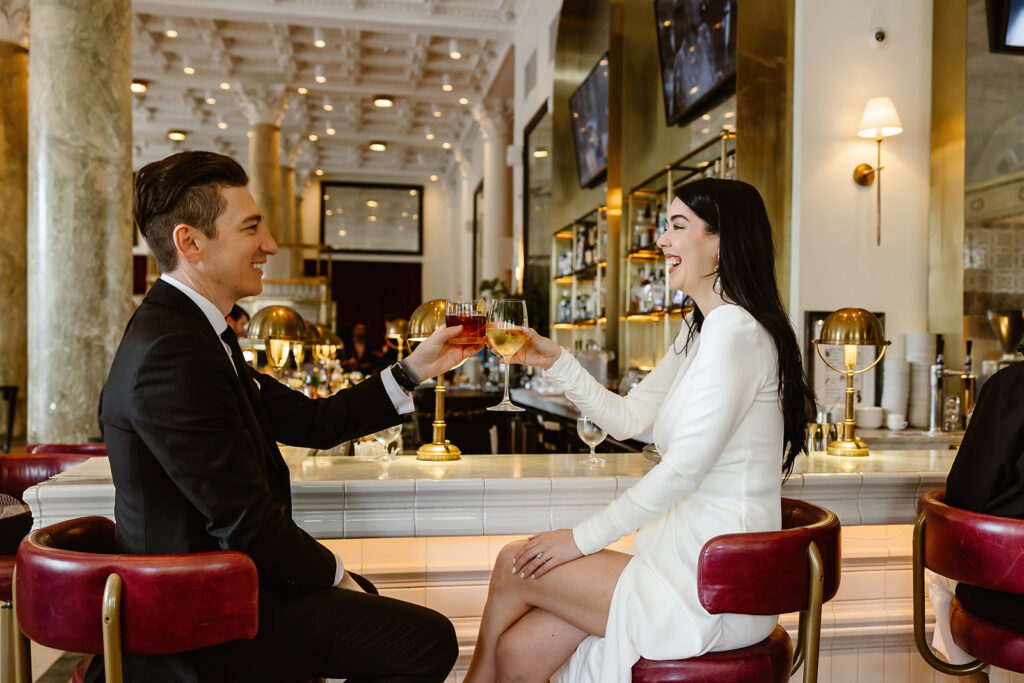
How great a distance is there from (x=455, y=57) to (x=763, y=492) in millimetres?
10517

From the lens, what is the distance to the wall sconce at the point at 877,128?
4254 mm

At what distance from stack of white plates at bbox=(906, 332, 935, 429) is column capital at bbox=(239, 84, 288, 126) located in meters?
11.5

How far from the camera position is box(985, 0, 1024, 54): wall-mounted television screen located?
4133mm

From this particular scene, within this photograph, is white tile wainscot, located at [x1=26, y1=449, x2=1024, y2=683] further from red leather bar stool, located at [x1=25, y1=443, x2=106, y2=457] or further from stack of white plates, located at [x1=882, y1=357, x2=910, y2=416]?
stack of white plates, located at [x1=882, y1=357, x2=910, y2=416]

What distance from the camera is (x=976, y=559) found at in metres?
1.69

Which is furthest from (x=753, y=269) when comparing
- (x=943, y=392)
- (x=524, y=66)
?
(x=524, y=66)

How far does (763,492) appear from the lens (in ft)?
5.53

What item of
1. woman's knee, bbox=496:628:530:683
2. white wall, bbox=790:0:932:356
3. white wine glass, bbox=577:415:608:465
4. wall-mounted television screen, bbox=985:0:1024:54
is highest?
wall-mounted television screen, bbox=985:0:1024:54

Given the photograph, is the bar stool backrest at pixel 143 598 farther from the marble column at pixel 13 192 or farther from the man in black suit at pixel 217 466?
the marble column at pixel 13 192

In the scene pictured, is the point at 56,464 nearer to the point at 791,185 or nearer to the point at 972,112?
the point at 791,185

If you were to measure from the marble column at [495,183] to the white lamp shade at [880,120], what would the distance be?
835cm

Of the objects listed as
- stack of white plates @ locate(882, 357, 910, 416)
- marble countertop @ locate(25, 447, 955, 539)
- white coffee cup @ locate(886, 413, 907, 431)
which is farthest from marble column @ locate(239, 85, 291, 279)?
marble countertop @ locate(25, 447, 955, 539)

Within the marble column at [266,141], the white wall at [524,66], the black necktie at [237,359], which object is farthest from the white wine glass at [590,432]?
the marble column at [266,141]

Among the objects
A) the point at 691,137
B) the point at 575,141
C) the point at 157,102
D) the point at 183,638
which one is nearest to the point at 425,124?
the point at 157,102
